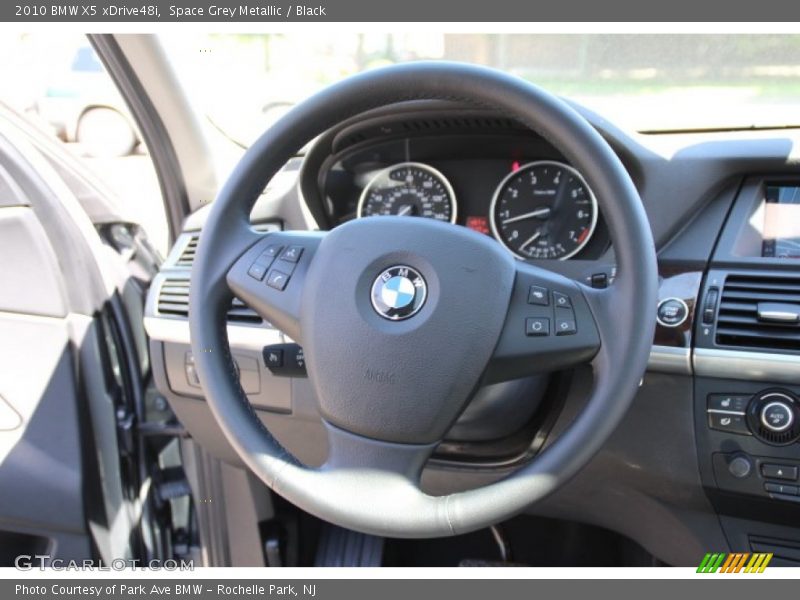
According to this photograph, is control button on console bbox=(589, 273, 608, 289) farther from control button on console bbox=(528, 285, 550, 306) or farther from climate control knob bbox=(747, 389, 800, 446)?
climate control knob bbox=(747, 389, 800, 446)

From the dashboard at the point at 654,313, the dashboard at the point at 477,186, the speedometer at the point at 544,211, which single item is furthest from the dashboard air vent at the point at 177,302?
the speedometer at the point at 544,211

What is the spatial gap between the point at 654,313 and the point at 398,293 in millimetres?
350

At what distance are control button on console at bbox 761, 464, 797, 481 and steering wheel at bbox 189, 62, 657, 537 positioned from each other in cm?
44

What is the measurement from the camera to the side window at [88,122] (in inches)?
71.4

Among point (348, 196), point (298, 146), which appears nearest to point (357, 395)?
point (298, 146)

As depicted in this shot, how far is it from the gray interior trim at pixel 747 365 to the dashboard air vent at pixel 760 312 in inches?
0.7

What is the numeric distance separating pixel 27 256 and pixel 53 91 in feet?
3.08

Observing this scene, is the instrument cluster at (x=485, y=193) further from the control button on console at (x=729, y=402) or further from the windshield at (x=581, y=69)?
the control button on console at (x=729, y=402)

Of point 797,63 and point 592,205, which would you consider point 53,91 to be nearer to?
point 592,205

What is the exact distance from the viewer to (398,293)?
3.35ft

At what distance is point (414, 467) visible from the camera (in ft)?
3.29

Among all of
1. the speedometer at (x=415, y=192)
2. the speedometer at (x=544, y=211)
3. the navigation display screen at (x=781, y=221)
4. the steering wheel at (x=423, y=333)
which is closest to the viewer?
the steering wheel at (x=423, y=333)

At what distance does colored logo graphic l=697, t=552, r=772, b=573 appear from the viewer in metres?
1.34

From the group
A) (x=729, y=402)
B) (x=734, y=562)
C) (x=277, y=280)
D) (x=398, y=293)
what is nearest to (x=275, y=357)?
(x=277, y=280)
